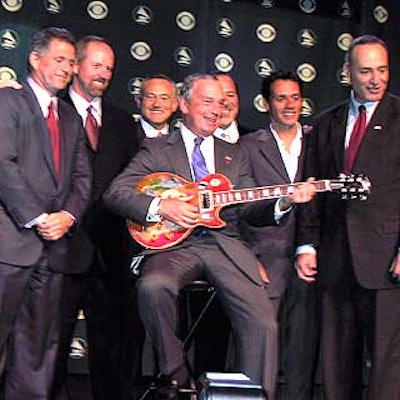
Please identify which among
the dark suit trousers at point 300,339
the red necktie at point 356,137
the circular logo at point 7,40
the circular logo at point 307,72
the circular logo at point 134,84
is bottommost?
the dark suit trousers at point 300,339

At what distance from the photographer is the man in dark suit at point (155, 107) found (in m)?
4.93

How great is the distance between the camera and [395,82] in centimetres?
604

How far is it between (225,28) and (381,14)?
39.8 inches

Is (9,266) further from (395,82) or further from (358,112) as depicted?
(395,82)

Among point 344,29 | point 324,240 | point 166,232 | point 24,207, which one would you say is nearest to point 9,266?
point 24,207

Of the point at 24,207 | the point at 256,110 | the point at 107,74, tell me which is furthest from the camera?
the point at 256,110

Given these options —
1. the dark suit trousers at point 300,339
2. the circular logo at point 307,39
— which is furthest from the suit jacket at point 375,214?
the circular logo at point 307,39

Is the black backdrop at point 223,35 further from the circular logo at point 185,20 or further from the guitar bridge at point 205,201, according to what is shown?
the guitar bridge at point 205,201

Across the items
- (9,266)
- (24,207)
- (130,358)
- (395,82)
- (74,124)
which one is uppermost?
(395,82)

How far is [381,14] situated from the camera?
6043 millimetres

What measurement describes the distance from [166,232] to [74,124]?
627 millimetres

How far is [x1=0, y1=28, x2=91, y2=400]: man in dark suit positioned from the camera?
12.7 feet

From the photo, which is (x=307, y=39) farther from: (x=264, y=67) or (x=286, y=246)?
(x=286, y=246)

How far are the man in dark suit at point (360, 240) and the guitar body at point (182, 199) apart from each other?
1.47ft
